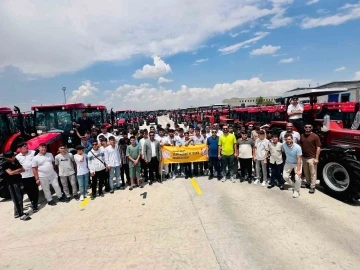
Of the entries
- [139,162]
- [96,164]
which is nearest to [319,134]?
[139,162]

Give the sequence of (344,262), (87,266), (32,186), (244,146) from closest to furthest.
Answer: (344,262) → (87,266) → (32,186) → (244,146)

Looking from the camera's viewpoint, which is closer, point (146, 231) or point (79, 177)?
point (146, 231)

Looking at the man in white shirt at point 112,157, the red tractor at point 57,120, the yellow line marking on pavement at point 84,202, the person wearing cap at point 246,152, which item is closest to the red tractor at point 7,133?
the red tractor at point 57,120

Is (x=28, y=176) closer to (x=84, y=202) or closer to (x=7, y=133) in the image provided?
(x=84, y=202)

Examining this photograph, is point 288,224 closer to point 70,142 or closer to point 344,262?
point 344,262

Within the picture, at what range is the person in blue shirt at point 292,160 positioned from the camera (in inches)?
227

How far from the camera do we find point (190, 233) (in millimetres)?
4266

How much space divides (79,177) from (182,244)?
373 cm

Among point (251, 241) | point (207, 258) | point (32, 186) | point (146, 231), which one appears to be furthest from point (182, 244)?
point (32, 186)

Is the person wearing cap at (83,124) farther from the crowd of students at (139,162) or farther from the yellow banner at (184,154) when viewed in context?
the yellow banner at (184,154)

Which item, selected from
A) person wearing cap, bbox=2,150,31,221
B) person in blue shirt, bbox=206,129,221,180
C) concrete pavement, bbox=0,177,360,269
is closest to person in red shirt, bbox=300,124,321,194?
concrete pavement, bbox=0,177,360,269

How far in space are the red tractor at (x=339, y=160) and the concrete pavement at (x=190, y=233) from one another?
372 mm

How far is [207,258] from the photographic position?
11.6ft

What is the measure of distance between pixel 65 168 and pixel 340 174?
23.4 feet
